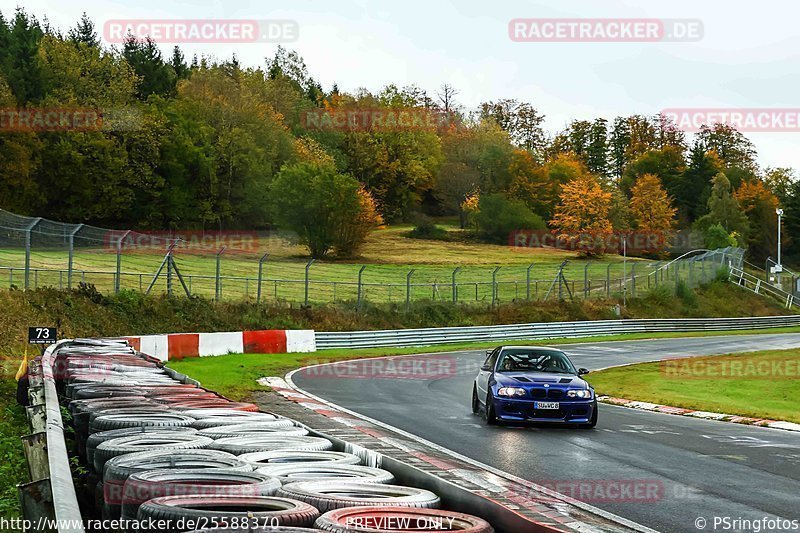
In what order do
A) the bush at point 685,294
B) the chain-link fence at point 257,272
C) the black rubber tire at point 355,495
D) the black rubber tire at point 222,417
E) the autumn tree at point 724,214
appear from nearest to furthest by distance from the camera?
the black rubber tire at point 355,495, the black rubber tire at point 222,417, the chain-link fence at point 257,272, the bush at point 685,294, the autumn tree at point 724,214

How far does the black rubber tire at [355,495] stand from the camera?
5438 mm

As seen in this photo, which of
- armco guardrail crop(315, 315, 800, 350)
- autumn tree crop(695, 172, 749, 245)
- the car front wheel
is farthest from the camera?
autumn tree crop(695, 172, 749, 245)

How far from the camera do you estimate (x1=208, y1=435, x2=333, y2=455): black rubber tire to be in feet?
24.4

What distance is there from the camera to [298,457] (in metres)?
7.15

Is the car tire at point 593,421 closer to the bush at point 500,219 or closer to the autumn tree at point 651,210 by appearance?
the bush at point 500,219

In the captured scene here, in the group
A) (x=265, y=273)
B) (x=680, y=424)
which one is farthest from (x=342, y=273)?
(x=680, y=424)

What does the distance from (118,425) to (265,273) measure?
187 ft

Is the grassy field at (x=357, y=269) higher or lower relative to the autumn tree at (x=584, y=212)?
lower

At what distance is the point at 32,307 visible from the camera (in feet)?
100

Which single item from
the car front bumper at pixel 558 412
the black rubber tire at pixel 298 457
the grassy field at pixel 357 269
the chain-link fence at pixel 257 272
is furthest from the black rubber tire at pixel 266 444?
the grassy field at pixel 357 269

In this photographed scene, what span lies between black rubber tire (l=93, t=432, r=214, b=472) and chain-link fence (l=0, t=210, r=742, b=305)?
77.6ft

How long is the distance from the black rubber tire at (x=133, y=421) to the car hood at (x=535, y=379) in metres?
8.73

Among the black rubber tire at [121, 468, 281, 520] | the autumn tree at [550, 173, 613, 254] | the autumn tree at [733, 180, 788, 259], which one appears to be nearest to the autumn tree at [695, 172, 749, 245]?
the autumn tree at [733, 180, 788, 259]

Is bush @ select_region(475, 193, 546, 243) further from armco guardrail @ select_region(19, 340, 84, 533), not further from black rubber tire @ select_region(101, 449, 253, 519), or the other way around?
black rubber tire @ select_region(101, 449, 253, 519)
